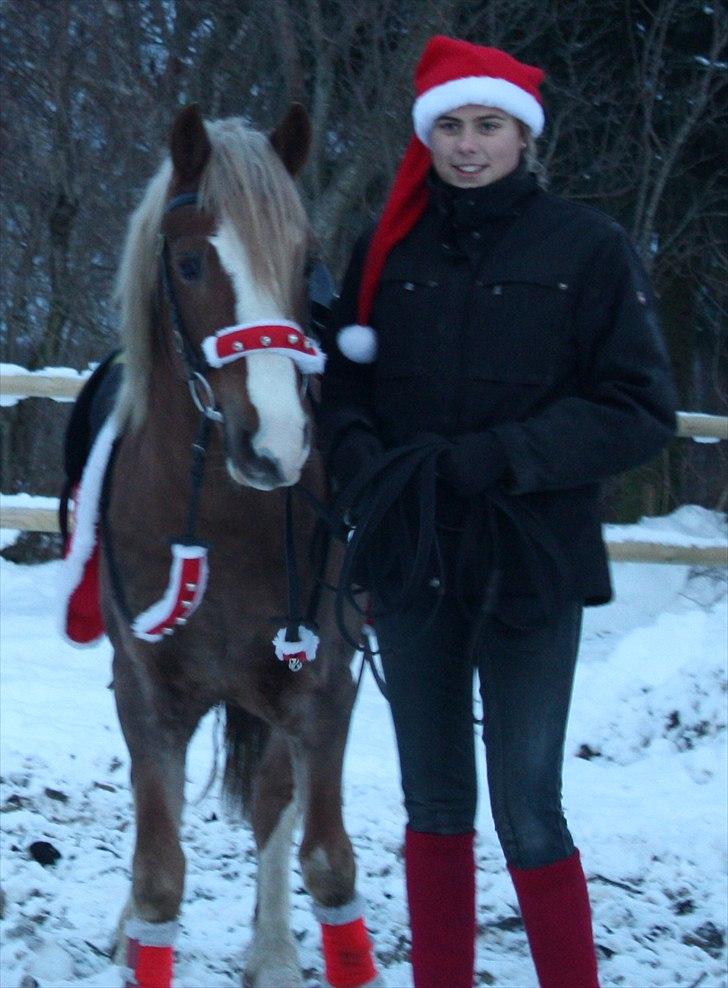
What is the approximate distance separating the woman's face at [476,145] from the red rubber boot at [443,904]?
1.19 m

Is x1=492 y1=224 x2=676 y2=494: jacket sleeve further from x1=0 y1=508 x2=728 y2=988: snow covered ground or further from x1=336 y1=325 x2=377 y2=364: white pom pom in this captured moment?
x1=0 y1=508 x2=728 y2=988: snow covered ground

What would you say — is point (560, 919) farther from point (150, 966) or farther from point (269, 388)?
point (269, 388)

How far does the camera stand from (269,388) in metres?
2.19

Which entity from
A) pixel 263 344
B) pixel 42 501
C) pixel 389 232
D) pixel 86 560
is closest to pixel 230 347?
pixel 263 344

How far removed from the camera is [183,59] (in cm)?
687

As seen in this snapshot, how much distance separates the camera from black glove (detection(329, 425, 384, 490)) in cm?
223

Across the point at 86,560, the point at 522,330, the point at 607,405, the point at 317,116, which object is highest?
the point at 317,116

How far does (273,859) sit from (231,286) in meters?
1.52

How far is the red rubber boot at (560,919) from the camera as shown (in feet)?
7.17

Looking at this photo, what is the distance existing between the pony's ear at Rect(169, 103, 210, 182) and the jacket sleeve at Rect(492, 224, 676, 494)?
828 millimetres

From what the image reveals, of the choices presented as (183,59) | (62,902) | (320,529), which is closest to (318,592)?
(320,529)

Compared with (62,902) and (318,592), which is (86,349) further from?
(318,592)

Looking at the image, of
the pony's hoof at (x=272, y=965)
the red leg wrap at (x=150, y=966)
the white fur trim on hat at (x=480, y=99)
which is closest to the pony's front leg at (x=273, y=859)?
the pony's hoof at (x=272, y=965)

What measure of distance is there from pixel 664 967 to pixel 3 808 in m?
2.01
